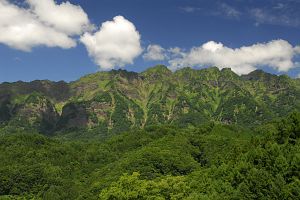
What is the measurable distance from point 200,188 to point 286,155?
1069 inches

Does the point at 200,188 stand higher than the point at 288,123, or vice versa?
the point at 288,123

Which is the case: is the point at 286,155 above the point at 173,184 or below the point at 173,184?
above

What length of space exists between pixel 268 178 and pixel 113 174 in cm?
11249

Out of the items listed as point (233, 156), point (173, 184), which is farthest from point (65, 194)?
point (233, 156)

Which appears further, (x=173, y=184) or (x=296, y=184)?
(x=173, y=184)

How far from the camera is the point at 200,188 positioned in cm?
11894

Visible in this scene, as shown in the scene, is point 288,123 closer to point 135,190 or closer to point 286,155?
point 286,155

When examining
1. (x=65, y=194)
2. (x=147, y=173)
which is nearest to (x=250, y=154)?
(x=147, y=173)

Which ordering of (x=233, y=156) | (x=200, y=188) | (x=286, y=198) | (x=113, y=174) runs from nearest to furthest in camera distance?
(x=286, y=198), (x=200, y=188), (x=233, y=156), (x=113, y=174)

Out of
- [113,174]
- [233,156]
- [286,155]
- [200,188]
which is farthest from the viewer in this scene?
[113,174]

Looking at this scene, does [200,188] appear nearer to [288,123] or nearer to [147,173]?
[288,123]

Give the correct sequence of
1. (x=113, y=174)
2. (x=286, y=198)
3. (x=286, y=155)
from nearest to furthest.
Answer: (x=286, y=198), (x=286, y=155), (x=113, y=174)

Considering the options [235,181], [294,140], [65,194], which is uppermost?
[294,140]

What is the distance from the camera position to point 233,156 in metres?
133
